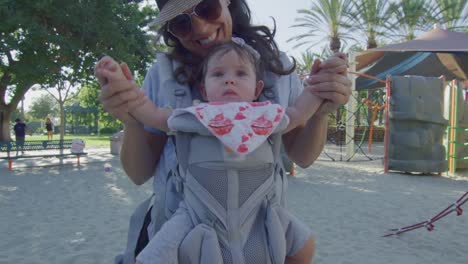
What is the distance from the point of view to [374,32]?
24.3m

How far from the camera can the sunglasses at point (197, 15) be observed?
5.10ft

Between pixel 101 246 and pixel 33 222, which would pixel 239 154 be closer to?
pixel 101 246

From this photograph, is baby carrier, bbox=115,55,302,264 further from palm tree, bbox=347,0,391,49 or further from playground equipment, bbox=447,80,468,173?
palm tree, bbox=347,0,391,49

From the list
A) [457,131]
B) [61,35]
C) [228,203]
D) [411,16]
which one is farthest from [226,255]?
[411,16]

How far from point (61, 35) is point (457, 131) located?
42.9ft

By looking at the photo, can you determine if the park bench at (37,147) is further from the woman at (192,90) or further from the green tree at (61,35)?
the woman at (192,90)

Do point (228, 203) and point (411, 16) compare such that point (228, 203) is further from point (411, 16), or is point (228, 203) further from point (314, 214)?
point (411, 16)

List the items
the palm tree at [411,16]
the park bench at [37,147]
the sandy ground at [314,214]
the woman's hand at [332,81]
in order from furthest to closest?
the palm tree at [411,16] → the park bench at [37,147] → the sandy ground at [314,214] → the woman's hand at [332,81]

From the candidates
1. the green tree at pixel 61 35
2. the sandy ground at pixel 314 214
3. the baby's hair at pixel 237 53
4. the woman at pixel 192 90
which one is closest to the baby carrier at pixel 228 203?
the woman at pixel 192 90

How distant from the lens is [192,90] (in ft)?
5.45

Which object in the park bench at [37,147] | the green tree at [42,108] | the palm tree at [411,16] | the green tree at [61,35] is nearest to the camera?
the park bench at [37,147]

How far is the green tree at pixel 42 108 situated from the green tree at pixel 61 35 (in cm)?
6247

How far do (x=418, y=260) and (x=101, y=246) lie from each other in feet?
11.9

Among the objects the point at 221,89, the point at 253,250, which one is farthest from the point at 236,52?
the point at 253,250
